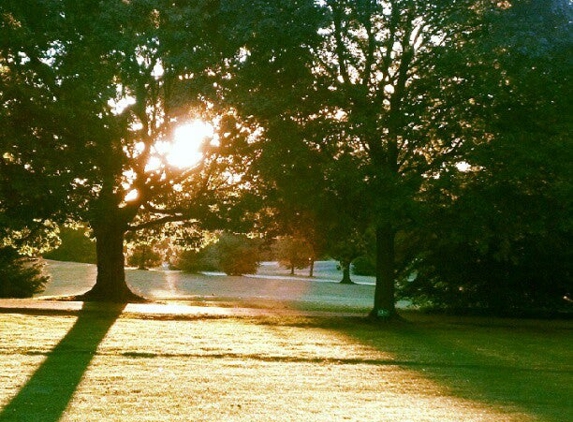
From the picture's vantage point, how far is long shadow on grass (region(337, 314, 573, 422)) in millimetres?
10820

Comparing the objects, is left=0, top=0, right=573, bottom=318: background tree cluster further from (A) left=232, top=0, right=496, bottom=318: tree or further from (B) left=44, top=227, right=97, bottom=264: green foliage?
(B) left=44, top=227, right=97, bottom=264: green foliage

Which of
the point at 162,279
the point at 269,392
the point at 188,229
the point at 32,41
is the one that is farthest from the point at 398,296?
the point at 162,279

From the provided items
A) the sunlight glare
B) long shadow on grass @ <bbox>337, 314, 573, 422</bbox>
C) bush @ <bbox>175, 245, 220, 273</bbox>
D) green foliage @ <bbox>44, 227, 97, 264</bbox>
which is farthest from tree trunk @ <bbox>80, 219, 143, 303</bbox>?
green foliage @ <bbox>44, 227, 97, 264</bbox>

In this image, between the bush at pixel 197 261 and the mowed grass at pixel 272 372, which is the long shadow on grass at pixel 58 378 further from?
the bush at pixel 197 261

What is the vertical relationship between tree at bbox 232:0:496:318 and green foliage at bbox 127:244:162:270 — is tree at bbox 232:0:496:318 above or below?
above

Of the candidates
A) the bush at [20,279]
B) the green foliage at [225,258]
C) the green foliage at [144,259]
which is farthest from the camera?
the green foliage at [144,259]

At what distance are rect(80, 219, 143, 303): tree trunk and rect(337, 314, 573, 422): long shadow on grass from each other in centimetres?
1149

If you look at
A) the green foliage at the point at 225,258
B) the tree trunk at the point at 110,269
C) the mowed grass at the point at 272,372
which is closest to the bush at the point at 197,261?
the green foliage at the point at 225,258

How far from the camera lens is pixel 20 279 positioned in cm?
3816

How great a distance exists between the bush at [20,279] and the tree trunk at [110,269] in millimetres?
7718

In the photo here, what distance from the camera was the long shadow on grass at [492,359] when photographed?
10.8 meters

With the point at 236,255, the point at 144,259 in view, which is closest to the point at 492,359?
the point at 236,255

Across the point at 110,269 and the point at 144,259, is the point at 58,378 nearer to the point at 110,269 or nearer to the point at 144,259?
the point at 110,269

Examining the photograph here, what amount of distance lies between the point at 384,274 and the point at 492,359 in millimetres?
8229
